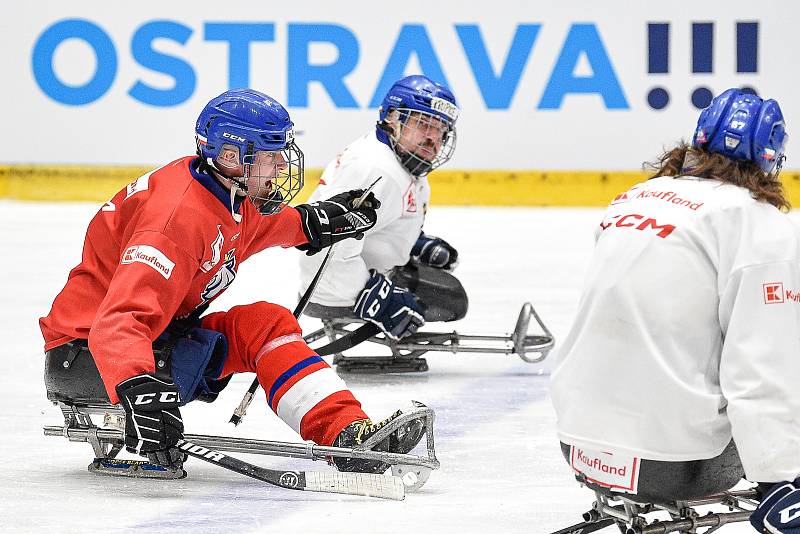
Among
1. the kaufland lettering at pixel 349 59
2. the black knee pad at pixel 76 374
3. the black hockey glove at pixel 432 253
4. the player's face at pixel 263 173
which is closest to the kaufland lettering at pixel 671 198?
the player's face at pixel 263 173

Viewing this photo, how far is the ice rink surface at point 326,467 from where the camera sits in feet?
8.69

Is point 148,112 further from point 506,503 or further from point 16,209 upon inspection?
point 506,503

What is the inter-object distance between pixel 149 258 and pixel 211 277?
0.88ft

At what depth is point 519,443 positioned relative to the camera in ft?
10.9

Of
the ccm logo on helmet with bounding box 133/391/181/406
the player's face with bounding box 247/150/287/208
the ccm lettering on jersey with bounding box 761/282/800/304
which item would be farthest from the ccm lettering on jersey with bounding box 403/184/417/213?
the ccm lettering on jersey with bounding box 761/282/800/304

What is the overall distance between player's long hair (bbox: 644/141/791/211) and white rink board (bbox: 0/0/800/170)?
591 centimetres

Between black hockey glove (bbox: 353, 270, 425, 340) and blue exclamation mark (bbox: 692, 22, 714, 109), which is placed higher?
blue exclamation mark (bbox: 692, 22, 714, 109)

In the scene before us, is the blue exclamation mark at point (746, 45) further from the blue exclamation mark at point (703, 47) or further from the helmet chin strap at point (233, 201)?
the helmet chin strap at point (233, 201)

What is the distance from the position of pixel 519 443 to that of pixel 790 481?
1.42 metres

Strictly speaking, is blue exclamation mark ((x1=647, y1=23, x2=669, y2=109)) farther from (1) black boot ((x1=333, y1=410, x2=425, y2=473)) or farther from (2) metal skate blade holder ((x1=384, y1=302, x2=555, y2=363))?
(1) black boot ((x1=333, y1=410, x2=425, y2=473))

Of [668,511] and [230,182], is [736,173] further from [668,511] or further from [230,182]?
[230,182]

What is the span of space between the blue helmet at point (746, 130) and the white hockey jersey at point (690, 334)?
7 centimetres

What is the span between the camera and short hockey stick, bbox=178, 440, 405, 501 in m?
2.76

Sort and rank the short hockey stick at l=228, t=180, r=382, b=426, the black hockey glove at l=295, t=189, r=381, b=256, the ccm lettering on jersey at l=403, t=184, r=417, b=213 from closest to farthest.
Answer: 1. the short hockey stick at l=228, t=180, r=382, b=426
2. the black hockey glove at l=295, t=189, r=381, b=256
3. the ccm lettering on jersey at l=403, t=184, r=417, b=213
